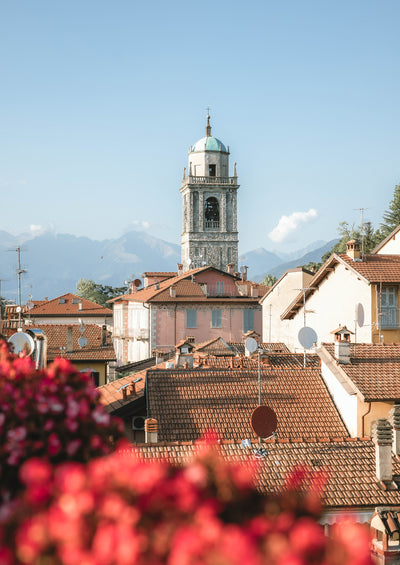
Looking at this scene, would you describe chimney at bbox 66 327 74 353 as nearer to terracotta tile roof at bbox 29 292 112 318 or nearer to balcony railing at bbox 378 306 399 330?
balcony railing at bbox 378 306 399 330

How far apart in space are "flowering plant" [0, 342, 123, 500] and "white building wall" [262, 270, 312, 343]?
127 ft

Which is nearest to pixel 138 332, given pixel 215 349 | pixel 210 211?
pixel 215 349

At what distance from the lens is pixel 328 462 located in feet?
53.0

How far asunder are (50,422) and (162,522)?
3.97ft

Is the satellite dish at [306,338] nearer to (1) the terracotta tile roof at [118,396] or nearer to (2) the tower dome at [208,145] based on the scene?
(1) the terracotta tile roof at [118,396]

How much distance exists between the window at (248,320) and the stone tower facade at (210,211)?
3040cm

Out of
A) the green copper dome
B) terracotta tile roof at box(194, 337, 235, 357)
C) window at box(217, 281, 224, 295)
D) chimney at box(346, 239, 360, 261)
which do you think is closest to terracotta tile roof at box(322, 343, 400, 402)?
chimney at box(346, 239, 360, 261)

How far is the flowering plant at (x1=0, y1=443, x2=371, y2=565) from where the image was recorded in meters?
2.52

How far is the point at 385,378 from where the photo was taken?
69.6ft

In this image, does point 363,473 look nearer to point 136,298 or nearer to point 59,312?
point 136,298

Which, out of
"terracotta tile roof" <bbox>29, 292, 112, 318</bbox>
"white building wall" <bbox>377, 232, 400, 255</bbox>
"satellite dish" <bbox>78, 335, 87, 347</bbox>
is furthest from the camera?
"terracotta tile roof" <bbox>29, 292, 112, 318</bbox>

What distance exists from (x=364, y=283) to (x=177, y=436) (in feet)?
45.7

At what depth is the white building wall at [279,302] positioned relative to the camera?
43969mm

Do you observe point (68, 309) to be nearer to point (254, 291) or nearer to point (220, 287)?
point (220, 287)
